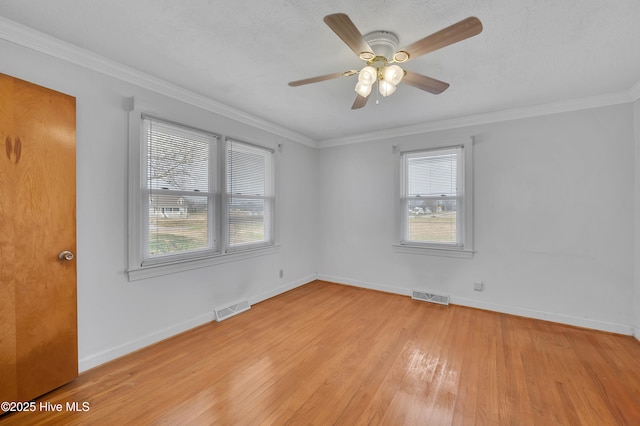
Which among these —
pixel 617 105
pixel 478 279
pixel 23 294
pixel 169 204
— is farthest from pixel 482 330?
pixel 23 294

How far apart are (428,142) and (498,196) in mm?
1214

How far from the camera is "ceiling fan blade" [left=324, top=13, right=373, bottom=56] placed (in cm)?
131

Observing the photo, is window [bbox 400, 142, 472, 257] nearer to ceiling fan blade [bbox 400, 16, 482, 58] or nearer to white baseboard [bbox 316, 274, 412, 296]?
white baseboard [bbox 316, 274, 412, 296]

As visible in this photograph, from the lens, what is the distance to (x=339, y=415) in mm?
1755

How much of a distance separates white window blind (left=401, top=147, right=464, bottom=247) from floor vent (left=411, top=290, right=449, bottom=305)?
0.76 meters

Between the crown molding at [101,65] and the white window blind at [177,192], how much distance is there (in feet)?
1.08

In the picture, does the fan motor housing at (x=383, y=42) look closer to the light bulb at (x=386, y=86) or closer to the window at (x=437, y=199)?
the light bulb at (x=386, y=86)

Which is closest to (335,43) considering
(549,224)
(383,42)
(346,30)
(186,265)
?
(383,42)

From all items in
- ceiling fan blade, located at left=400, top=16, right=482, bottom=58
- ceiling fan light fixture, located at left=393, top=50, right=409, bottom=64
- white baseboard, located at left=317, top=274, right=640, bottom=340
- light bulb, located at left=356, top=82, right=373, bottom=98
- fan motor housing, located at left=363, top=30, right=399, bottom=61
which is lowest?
white baseboard, located at left=317, top=274, right=640, bottom=340

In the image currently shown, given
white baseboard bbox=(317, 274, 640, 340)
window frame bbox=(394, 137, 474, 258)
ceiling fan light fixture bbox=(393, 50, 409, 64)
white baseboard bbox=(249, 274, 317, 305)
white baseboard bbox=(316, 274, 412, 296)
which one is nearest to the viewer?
ceiling fan light fixture bbox=(393, 50, 409, 64)

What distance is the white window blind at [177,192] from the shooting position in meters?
2.65

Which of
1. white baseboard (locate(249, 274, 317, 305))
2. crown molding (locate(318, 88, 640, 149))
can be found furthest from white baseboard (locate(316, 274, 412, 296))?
crown molding (locate(318, 88, 640, 149))

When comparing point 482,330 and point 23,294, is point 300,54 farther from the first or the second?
point 482,330

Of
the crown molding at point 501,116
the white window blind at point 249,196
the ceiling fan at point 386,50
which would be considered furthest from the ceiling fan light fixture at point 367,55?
the crown molding at point 501,116
